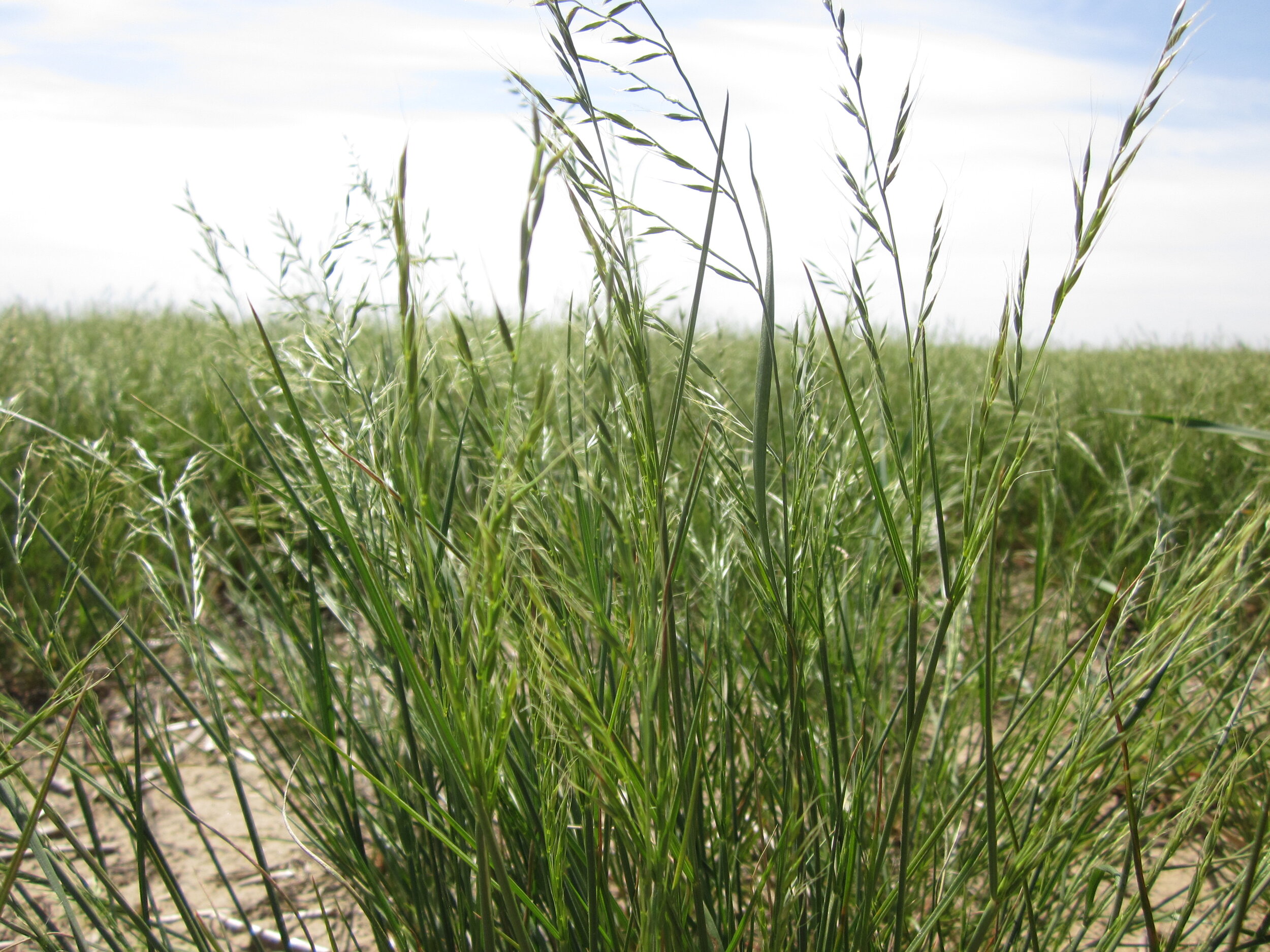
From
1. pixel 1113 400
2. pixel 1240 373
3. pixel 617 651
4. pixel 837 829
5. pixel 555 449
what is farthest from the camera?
pixel 1240 373

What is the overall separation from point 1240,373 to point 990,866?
16.3 feet

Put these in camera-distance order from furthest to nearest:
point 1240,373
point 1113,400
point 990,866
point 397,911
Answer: point 1240,373 < point 1113,400 < point 397,911 < point 990,866

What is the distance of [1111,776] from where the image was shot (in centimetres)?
82

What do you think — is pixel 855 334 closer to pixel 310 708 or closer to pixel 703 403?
pixel 703 403

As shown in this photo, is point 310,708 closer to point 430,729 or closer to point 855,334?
point 430,729

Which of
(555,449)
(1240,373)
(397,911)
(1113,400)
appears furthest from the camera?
(1240,373)

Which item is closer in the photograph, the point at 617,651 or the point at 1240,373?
the point at 617,651

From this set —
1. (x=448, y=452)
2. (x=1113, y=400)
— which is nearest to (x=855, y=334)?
(x=448, y=452)

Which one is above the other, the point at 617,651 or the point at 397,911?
the point at 617,651

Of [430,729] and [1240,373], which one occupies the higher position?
[1240,373]

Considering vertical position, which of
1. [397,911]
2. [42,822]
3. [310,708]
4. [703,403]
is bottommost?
[42,822]

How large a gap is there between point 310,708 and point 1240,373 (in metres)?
5.17

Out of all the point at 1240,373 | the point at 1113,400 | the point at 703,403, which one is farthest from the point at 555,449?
the point at 1240,373

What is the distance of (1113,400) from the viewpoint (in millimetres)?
3871
